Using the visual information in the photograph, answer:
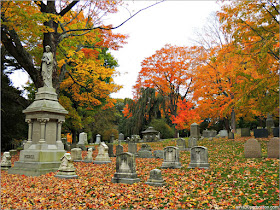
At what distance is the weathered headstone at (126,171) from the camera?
27.2 ft

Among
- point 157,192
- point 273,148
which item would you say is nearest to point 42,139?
point 157,192

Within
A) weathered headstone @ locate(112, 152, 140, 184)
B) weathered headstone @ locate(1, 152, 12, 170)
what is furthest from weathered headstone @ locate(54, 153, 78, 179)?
weathered headstone @ locate(1, 152, 12, 170)

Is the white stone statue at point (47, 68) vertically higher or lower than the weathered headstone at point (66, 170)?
higher

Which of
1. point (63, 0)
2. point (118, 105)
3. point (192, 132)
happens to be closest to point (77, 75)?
point (63, 0)

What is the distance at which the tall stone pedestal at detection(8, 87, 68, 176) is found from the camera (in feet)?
35.3

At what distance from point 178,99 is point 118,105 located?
2587cm

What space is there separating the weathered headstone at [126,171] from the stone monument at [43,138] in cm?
394

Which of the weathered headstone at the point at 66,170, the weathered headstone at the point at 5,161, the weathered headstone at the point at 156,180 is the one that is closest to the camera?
the weathered headstone at the point at 156,180

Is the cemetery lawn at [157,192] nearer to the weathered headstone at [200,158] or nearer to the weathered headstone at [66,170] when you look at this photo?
the weathered headstone at [66,170]

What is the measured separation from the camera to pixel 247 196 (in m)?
6.29

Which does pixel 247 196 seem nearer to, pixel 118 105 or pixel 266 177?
pixel 266 177

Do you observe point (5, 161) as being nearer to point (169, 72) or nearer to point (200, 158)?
point (200, 158)

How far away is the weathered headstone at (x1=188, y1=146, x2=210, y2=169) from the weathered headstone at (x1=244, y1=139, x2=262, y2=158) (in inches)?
118

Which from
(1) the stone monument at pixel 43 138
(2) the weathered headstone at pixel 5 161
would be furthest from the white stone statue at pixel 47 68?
(2) the weathered headstone at pixel 5 161
